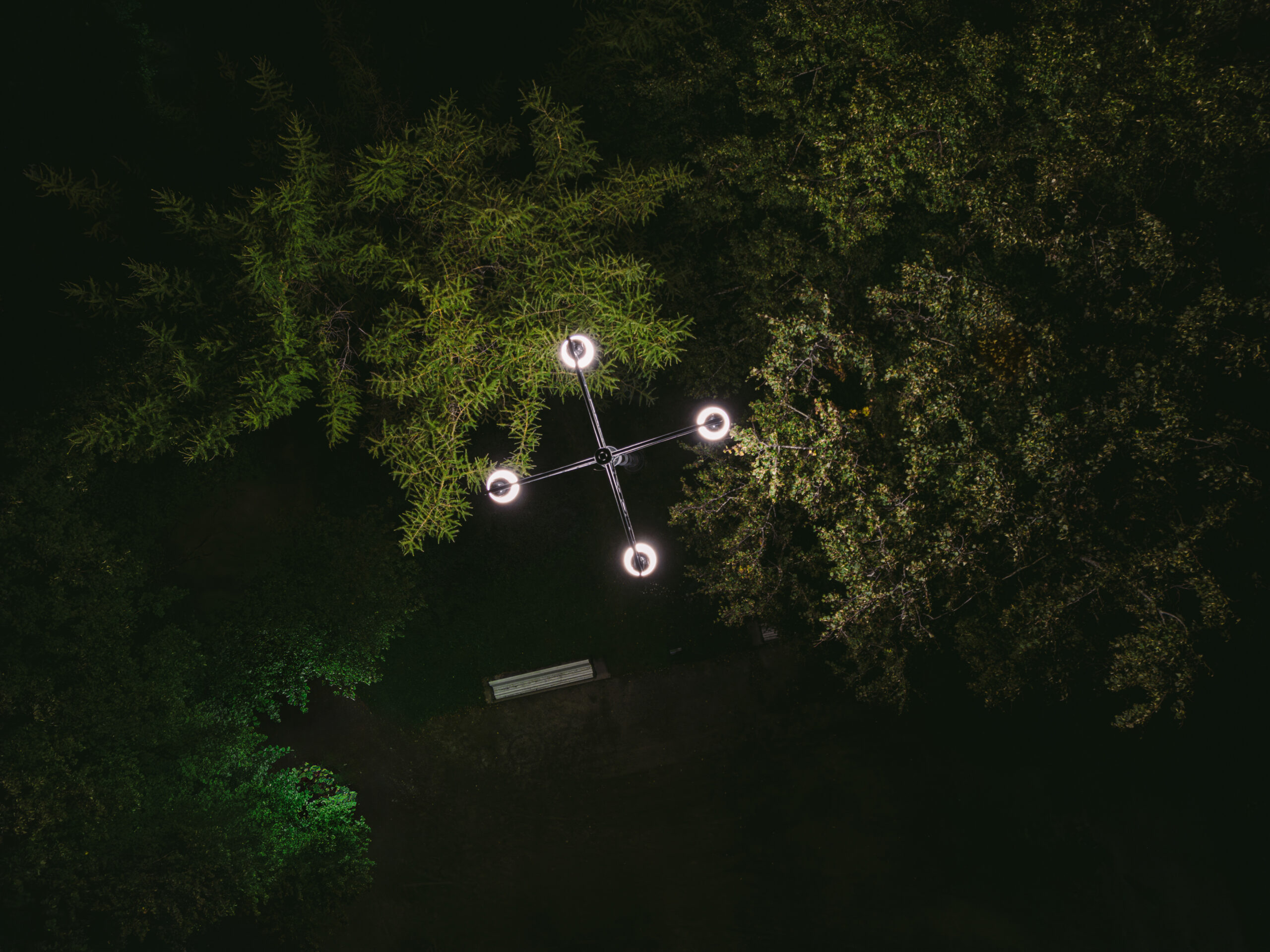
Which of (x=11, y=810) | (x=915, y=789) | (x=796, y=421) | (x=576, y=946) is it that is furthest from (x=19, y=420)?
(x=915, y=789)

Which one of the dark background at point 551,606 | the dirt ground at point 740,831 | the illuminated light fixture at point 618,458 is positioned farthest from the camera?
the dirt ground at point 740,831

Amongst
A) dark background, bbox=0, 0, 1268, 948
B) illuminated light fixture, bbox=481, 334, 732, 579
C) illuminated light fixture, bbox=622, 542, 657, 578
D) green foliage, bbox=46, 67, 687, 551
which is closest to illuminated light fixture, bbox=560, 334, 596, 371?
illuminated light fixture, bbox=481, 334, 732, 579

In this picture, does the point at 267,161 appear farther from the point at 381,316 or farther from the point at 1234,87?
the point at 1234,87

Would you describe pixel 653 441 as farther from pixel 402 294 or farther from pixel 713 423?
pixel 402 294

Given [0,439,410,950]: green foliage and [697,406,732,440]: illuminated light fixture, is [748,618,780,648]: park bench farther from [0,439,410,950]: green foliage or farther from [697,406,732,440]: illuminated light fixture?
[697,406,732,440]: illuminated light fixture

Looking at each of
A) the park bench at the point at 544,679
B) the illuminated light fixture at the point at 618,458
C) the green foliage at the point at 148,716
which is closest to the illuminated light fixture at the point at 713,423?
the illuminated light fixture at the point at 618,458

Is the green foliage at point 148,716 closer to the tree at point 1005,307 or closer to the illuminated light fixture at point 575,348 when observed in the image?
the tree at point 1005,307
